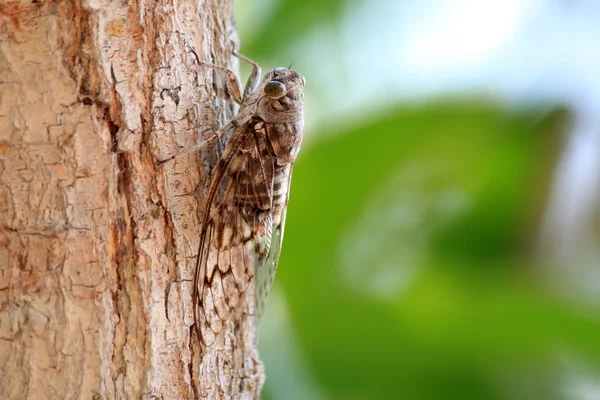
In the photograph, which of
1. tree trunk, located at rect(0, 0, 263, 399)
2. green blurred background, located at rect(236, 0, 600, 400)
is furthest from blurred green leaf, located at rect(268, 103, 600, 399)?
tree trunk, located at rect(0, 0, 263, 399)

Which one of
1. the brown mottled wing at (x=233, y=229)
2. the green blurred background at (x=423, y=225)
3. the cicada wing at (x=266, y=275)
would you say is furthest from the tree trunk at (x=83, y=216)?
the green blurred background at (x=423, y=225)

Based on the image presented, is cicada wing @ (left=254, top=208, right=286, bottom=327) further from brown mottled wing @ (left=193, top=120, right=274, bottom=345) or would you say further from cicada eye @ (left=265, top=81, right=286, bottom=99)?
cicada eye @ (left=265, top=81, right=286, bottom=99)

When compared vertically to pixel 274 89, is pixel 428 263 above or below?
below

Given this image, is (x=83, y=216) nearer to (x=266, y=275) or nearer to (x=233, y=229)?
(x=233, y=229)

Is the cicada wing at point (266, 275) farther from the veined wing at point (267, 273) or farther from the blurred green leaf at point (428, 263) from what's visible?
the blurred green leaf at point (428, 263)

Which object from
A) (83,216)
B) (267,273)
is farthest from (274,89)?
(83,216)

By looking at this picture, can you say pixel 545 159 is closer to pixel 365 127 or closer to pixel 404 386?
pixel 365 127
